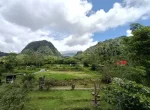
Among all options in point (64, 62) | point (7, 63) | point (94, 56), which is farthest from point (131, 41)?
point (64, 62)

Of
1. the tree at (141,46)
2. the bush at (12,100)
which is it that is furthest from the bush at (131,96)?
the bush at (12,100)

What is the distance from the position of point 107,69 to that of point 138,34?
1790 cm

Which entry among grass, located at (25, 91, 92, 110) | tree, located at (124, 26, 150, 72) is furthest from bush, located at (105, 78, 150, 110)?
grass, located at (25, 91, 92, 110)

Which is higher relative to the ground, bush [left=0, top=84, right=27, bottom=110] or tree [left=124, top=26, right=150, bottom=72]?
tree [left=124, top=26, right=150, bottom=72]

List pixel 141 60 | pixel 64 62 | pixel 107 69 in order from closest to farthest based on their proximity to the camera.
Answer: pixel 141 60 → pixel 107 69 → pixel 64 62

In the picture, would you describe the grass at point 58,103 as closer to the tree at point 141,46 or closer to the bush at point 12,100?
the bush at point 12,100

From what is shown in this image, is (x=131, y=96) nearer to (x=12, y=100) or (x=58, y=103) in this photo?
(x=12, y=100)

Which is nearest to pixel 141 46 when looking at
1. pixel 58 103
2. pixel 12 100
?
pixel 58 103

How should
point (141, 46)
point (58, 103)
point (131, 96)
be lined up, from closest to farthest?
1. point (131, 96)
2. point (141, 46)
3. point (58, 103)

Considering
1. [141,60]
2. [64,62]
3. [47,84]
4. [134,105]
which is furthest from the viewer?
[64,62]

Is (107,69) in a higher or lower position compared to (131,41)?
lower

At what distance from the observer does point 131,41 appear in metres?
17.2

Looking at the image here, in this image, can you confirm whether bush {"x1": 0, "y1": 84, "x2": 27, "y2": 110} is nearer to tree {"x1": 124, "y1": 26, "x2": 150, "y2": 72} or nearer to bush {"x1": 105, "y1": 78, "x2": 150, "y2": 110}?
bush {"x1": 105, "y1": 78, "x2": 150, "y2": 110}

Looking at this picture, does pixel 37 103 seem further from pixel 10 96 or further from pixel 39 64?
pixel 39 64
